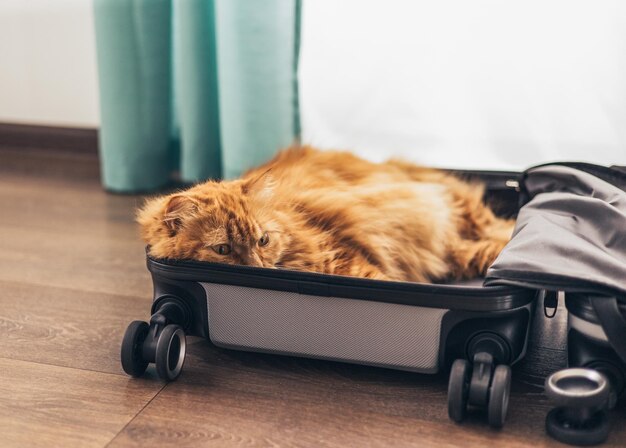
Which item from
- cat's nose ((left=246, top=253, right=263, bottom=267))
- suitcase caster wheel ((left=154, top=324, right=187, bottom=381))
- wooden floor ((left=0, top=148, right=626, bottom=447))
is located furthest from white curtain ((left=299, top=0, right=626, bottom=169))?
suitcase caster wheel ((left=154, top=324, right=187, bottom=381))

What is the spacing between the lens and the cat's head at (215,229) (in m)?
1.38

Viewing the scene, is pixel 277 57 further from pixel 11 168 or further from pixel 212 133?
pixel 11 168

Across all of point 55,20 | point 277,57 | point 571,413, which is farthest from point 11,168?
point 571,413

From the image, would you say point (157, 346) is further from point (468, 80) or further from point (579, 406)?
point (468, 80)

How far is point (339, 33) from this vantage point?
237cm

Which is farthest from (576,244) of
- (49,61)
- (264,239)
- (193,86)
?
(49,61)

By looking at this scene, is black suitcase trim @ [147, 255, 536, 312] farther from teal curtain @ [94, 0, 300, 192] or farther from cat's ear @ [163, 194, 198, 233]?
teal curtain @ [94, 0, 300, 192]

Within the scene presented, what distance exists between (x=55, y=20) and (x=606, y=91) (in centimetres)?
194

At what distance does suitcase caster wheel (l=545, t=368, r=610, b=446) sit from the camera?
1144 millimetres

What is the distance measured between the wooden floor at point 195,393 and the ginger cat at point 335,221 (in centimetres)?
21

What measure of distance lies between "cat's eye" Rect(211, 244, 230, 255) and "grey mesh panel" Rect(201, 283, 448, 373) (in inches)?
2.5

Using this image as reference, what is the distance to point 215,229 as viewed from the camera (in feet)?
4.55

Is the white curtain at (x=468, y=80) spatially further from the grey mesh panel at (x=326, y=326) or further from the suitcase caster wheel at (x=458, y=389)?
the suitcase caster wheel at (x=458, y=389)

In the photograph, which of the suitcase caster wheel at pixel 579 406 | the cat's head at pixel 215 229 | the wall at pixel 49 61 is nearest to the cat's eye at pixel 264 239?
the cat's head at pixel 215 229
